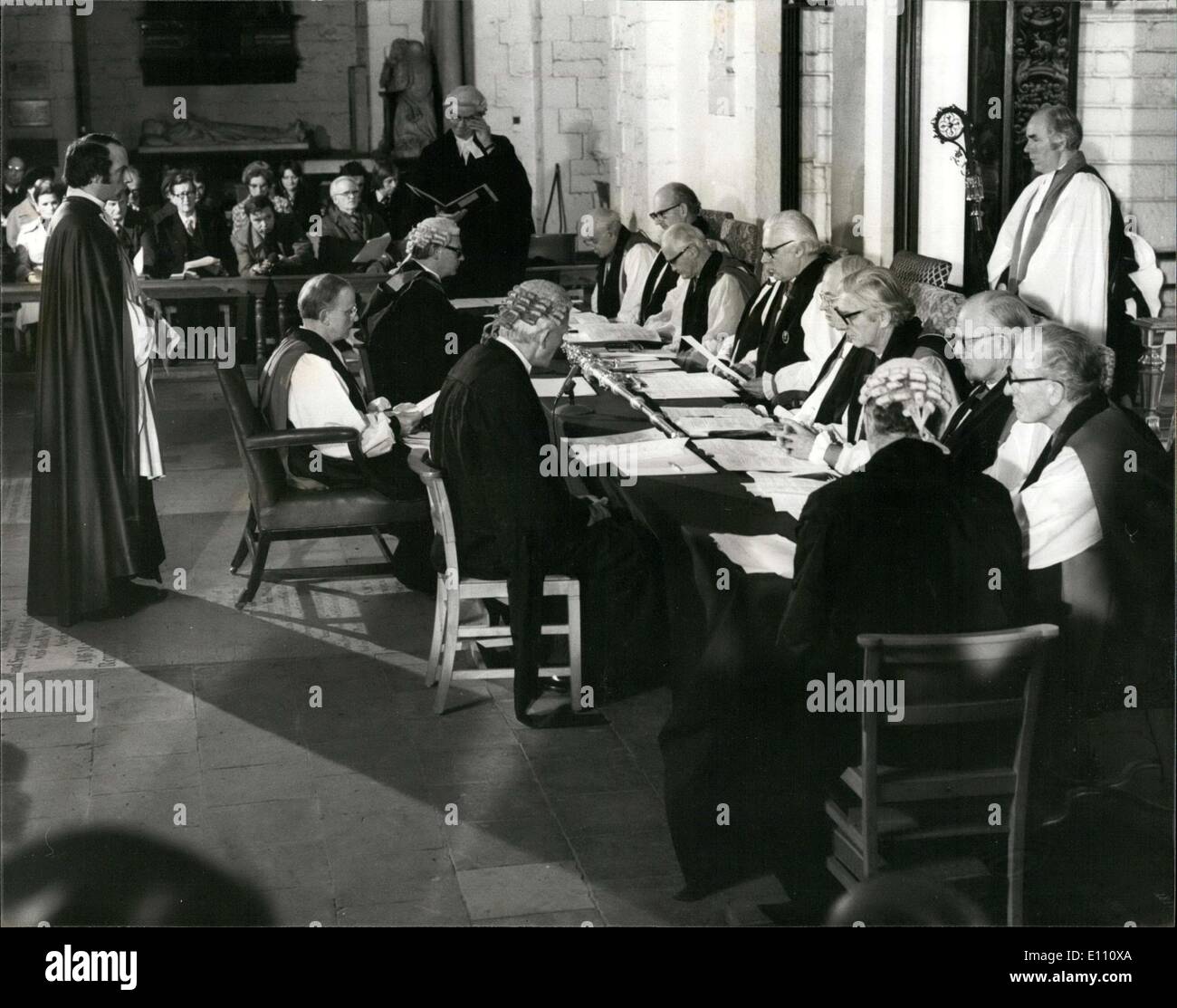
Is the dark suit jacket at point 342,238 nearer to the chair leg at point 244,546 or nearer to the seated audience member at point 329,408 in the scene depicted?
the chair leg at point 244,546

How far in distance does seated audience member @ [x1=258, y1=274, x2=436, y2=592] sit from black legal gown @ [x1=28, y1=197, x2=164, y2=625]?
0.55 m

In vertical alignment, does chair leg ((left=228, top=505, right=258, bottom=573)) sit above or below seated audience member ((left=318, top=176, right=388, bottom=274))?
below

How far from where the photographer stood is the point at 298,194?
43.4 ft

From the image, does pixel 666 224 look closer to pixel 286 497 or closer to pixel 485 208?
pixel 485 208

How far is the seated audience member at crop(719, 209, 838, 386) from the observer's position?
656cm

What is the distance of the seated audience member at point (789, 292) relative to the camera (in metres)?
6.56

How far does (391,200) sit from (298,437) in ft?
23.8

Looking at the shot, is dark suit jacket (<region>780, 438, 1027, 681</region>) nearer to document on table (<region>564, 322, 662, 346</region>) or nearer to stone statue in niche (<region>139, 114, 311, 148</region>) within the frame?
document on table (<region>564, 322, 662, 346</region>)

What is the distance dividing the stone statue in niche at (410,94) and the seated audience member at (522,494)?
10.8 meters

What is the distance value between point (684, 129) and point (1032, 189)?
584 centimetres

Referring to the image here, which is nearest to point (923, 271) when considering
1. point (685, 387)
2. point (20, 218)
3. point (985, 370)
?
point (685, 387)

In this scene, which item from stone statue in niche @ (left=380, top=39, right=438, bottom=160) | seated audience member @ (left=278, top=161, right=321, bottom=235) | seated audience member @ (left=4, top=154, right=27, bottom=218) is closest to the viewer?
seated audience member @ (left=278, top=161, right=321, bottom=235)

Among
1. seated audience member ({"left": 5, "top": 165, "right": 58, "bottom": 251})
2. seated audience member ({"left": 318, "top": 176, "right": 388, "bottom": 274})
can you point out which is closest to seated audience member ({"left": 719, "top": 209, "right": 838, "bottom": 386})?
seated audience member ({"left": 318, "top": 176, "right": 388, "bottom": 274})

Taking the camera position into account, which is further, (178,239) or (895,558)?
(178,239)
